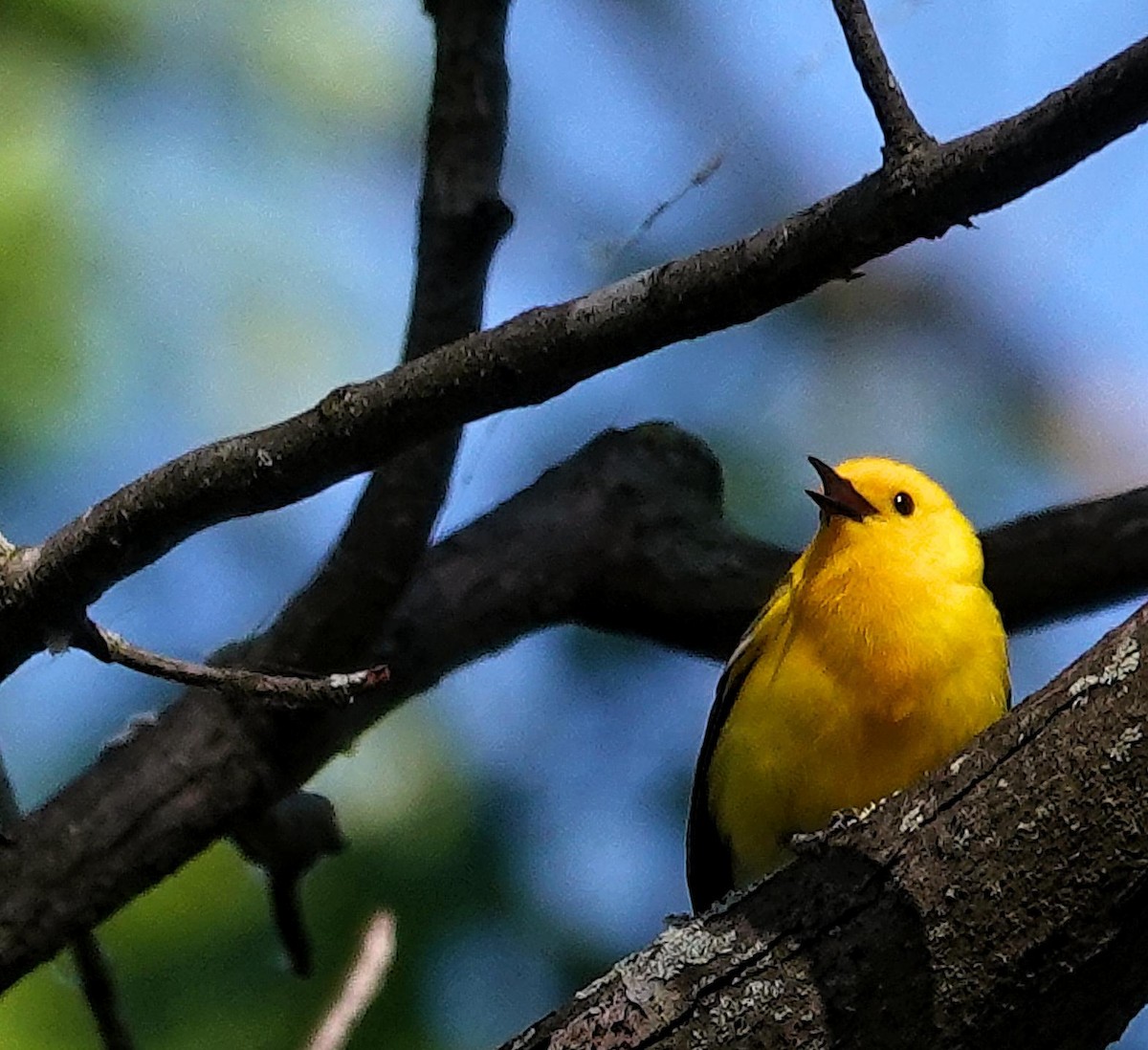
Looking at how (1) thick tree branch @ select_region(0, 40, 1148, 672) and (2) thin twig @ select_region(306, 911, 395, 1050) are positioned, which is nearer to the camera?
(1) thick tree branch @ select_region(0, 40, 1148, 672)

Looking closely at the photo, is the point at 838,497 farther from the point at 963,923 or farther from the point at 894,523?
the point at 963,923

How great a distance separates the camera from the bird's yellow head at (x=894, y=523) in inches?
136

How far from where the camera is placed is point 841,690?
3.09 metres

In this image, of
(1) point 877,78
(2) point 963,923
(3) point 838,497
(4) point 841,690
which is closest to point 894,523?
(3) point 838,497

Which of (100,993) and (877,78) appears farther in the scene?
(100,993)

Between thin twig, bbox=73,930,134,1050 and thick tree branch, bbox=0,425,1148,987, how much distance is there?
0.05 meters

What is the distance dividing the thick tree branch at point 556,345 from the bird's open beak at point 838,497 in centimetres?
168

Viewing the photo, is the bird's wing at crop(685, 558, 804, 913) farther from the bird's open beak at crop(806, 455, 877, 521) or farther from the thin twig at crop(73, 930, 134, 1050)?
the thin twig at crop(73, 930, 134, 1050)

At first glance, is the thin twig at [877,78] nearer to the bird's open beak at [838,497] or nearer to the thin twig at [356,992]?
the thin twig at [356,992]

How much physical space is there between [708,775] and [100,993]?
3.92ft

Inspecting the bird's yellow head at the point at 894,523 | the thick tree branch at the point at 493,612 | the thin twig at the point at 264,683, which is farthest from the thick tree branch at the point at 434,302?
the bird's yellow head at the point at 894,523

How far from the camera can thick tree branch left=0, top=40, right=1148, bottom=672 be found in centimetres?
173

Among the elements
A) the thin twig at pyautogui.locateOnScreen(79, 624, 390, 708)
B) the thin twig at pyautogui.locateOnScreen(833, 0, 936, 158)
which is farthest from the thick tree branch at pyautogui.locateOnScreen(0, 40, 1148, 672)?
the thin twig at pyautogui.locateOnScreen(79, 624, 390, 708)

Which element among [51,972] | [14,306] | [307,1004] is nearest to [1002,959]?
[307,1004]
